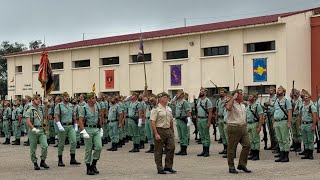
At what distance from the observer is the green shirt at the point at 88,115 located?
13.2 m

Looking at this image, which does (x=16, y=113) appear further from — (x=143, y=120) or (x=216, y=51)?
(x=216, y=51)

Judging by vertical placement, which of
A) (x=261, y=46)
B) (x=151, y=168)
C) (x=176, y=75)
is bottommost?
(x=151, y=168)

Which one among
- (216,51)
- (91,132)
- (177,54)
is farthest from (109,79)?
(91,132)

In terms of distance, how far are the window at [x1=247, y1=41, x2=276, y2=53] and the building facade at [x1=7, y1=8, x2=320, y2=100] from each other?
69 millimetres

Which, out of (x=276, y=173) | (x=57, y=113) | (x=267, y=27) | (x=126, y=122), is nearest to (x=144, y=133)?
(x=126, y=122)

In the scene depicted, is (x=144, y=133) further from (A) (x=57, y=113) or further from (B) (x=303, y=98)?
(B) (x=303, y=98)

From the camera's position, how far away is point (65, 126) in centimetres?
1546

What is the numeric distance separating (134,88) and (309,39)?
50.3ft

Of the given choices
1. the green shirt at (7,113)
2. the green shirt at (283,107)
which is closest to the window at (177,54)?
the green shirt at (7,113)

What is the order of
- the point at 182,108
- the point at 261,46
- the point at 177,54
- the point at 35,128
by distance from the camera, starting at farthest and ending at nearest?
the point at 177,54 < the point at 261,46 < the point at 182,108 < the point at 35,128

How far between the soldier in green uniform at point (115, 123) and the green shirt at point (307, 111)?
664 cm

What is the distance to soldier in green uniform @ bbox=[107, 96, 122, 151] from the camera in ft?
63.4

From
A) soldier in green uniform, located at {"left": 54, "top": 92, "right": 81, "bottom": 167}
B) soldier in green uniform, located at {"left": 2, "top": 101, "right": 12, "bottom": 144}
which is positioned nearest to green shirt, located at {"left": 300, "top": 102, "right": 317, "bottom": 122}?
soldier in green uniform, located at {"left": 54, "top": 92, "right": 81, "bottom": 167}

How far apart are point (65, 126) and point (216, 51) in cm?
2751
